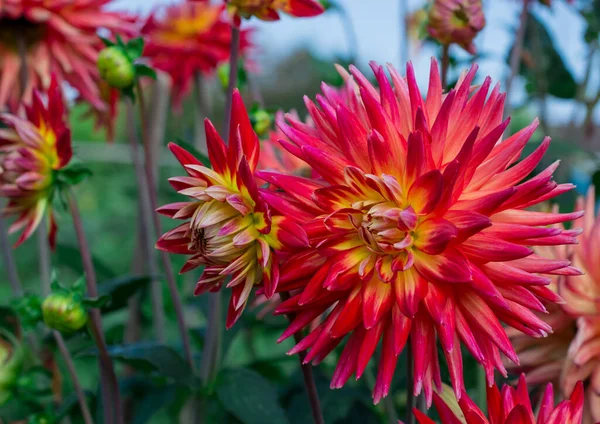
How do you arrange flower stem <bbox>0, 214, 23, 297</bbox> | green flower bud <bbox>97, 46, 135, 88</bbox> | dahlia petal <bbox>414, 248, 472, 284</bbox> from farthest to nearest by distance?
flower stem <bbox>0, 214, 23, 297</bbox>
green flower bud <bbox>97, 46, 135, 88</bbox>
dahlia petal <bbox>414, 248, 472, 284</bbox>

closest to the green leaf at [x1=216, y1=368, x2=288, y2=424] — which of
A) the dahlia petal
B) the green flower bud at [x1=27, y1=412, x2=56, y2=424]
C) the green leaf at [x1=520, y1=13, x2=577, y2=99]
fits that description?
the green flower bud at [x1=27, y1=412, x2=56, y2=424]

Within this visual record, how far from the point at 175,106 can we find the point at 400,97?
0.71m

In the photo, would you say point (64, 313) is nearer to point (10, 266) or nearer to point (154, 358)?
point (154, 358)

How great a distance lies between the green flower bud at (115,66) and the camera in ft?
1.95

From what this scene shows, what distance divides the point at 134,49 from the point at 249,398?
0.33 metres

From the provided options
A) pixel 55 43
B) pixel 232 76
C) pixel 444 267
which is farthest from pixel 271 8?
pixel 55 43

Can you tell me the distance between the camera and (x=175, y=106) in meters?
1.07

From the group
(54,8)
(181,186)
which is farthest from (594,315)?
(54,8)

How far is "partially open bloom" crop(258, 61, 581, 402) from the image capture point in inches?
14.5

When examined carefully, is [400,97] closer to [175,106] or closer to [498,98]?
[498,98]

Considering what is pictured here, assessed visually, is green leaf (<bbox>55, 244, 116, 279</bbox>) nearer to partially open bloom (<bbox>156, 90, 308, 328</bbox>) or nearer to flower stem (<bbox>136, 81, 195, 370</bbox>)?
flower stem (<bbox>136, 81, 195, 370</bbox>)

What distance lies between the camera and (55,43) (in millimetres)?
851

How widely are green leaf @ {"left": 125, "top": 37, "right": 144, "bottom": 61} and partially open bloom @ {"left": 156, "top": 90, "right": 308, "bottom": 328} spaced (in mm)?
244

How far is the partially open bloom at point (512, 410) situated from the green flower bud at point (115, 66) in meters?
0.38
